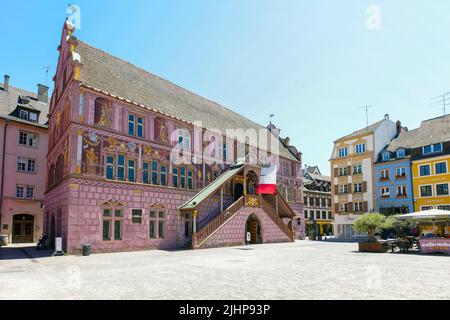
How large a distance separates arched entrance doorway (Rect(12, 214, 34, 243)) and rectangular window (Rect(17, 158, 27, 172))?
4.52 metres

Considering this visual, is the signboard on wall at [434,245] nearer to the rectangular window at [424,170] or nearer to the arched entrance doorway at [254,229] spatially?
the arched entrance doorway at [254,229]

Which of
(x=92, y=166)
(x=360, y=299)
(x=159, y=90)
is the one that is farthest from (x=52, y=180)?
(x=360, y=299)

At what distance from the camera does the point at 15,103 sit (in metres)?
36.4

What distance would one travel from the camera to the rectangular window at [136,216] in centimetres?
2392

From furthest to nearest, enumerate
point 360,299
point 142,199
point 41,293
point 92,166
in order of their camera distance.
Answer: point 142,199 < point 92,166 < point 41,293 < point 360,299

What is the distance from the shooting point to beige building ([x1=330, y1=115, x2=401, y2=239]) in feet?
Answer: 150

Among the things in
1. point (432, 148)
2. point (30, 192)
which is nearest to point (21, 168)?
point (30, 192)

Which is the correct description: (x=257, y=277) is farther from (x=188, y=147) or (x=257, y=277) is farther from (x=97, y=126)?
(x=188, y=147)

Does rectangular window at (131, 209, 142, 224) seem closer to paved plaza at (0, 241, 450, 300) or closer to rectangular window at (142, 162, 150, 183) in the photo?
rectangular window at (142, 162, 150, 183)

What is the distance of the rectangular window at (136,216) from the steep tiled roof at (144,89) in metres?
8.09

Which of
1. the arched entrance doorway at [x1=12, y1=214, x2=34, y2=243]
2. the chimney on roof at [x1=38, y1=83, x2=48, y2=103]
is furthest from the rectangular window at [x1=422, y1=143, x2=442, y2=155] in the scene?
the chimney on roof at [x1=38, y1=83, x2=48, y2=103]

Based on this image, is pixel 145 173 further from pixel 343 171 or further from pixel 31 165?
pixel 343 171
